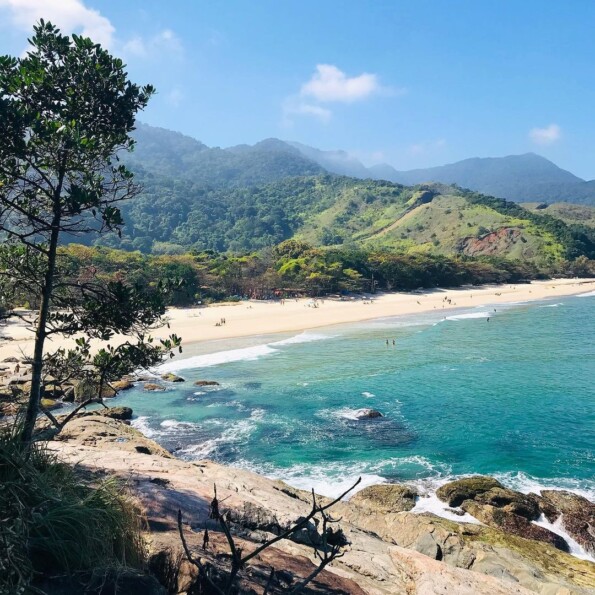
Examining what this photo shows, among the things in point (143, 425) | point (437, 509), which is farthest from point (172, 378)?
point (437, 509)

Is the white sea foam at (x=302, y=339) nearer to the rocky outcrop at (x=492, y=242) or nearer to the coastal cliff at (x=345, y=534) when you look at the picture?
the coastal cliff at (x=345, y=534)

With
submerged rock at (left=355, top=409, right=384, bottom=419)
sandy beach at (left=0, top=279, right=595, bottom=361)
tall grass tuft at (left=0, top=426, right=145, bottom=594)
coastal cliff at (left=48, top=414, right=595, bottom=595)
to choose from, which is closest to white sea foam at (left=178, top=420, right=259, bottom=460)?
coastal cliff at (left=48, top=414, right=595, bottom=595)

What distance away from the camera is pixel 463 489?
1530 centimetres

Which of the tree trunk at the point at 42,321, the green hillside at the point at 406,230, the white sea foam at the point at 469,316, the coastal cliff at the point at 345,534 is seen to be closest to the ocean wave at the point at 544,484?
the coastal cliff at the point at 345,534

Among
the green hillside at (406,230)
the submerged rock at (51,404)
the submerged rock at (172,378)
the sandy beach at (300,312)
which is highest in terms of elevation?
the green hillside at (406,230)

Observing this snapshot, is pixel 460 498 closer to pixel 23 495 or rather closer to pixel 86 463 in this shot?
pixel 86 463

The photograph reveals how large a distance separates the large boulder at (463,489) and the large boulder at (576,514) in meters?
1.55

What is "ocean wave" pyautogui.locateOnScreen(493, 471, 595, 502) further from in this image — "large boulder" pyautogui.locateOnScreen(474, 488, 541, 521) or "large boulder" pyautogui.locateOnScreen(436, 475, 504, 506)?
"large boulder" pyautogui.locateOnScreen(474, 488, 541, 521)

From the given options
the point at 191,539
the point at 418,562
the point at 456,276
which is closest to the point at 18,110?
the point at 191,539

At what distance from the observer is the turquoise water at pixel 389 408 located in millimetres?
18219

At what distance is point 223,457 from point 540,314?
5063cm

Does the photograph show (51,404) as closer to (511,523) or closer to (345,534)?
(345,534)

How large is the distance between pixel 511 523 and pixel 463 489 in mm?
1759

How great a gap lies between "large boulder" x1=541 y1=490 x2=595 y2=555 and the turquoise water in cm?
120
